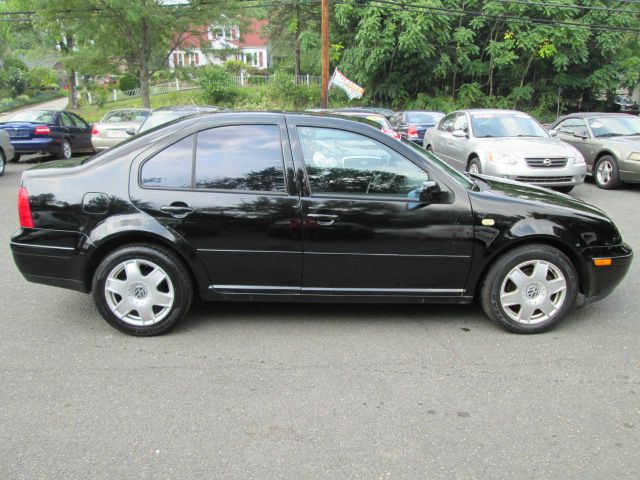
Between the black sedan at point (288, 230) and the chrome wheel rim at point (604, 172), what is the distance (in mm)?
8002

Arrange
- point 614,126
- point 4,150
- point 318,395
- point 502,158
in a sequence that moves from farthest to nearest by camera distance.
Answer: point 4,150 → point 614,126 → point 502,158 → point 318,395

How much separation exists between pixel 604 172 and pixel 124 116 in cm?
1223

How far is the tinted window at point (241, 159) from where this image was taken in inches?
159

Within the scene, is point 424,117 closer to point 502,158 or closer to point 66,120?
point 502,158

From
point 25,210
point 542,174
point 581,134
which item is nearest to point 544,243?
point 25,210

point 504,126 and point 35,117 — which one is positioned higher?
point 35,117

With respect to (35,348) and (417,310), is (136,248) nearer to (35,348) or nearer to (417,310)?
(35,348)

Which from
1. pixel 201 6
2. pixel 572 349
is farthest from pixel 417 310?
pixel 201 6

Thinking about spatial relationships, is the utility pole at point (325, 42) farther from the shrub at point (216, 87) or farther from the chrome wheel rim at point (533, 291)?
the chrome wheel rim at point (533, 291)

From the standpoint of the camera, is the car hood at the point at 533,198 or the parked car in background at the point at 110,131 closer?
the car hood at the point at 533,198

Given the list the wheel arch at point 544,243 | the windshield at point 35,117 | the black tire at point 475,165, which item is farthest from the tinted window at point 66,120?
the wheel arch at point 544,243

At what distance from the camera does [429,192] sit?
13.1ft

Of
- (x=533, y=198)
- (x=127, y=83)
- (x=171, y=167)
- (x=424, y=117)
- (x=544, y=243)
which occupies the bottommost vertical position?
(x=544, y=243)

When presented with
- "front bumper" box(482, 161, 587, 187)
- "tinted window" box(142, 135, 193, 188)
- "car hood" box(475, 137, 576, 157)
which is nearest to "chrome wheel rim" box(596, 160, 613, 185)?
"car hood" box(475, 137, 576, 157)
